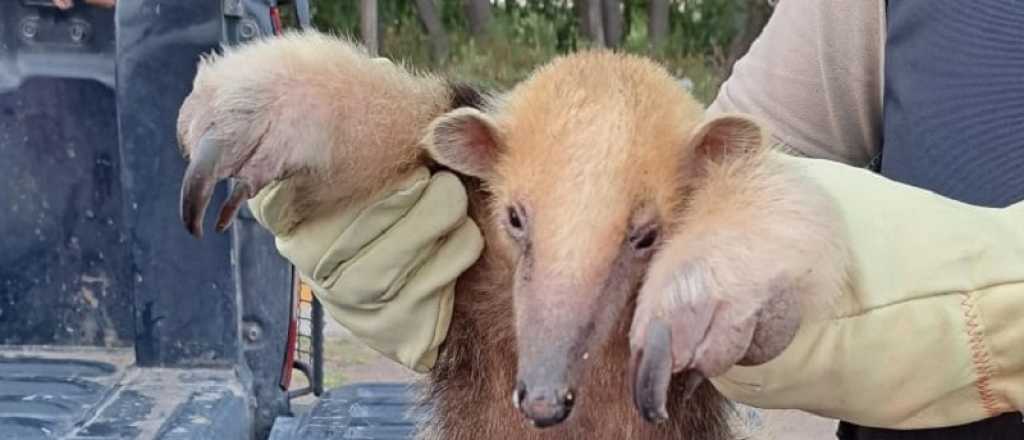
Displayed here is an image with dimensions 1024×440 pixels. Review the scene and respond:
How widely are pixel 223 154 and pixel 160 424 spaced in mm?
1193

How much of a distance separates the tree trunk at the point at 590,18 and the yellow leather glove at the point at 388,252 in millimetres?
12578

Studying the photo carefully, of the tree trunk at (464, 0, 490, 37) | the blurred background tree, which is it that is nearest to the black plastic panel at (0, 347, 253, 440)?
the blurred background tree

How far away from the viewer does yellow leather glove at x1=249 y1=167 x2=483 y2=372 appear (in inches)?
85.1

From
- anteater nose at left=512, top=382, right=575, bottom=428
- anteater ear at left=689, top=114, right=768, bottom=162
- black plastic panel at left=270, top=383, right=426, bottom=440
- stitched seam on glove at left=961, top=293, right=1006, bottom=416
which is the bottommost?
black plastic panel at left=270, top=383, right=426, bottom=440

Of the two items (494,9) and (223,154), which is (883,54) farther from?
(494,9)

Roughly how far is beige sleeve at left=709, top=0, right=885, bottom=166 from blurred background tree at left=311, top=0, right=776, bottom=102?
11119 mm

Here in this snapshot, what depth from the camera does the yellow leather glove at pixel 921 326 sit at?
1.72 metres

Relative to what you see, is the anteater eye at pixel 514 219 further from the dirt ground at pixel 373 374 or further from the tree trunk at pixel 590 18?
the tree trunk at pixel 590 18

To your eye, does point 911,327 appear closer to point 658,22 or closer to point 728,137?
point 728,137

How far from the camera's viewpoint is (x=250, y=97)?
2088 mm

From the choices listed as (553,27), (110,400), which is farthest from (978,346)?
(553,27)

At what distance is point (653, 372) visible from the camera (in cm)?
161

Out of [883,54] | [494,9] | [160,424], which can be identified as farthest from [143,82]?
[494,9]

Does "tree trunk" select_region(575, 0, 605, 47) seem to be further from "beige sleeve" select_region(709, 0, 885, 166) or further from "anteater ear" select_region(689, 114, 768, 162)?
"anteater ear" select_region(689, 114, 768, 162)
